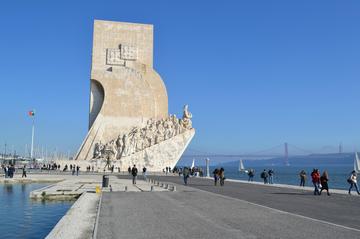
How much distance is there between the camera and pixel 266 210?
8.52 metres

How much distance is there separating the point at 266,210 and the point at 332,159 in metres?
160

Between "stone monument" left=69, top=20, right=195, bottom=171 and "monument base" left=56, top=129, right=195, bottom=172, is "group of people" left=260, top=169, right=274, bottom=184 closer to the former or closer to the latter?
"monument base" left=56, top=129, right=195, bottom=172

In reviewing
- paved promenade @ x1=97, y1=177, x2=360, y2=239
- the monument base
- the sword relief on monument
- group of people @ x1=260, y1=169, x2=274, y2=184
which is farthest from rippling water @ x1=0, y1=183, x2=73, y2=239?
the sword relief on monument

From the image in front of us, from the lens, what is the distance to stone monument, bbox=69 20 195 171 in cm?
3616

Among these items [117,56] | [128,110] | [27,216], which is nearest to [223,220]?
[27,216]

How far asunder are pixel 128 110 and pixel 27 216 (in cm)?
2984

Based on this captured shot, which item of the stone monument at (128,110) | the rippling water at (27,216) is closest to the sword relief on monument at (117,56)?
the stone monument at (128,110)

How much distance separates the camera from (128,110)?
130ft

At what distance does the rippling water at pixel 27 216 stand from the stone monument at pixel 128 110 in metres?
21.5

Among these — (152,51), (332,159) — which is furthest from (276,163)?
(152,51)

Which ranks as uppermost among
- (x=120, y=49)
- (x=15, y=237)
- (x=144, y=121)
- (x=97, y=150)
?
(x=120, y=49)

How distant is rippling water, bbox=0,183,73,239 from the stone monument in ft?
70.7

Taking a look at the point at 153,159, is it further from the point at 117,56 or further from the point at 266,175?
the point at 266,175

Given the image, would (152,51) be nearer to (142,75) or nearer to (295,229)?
(142,75)
